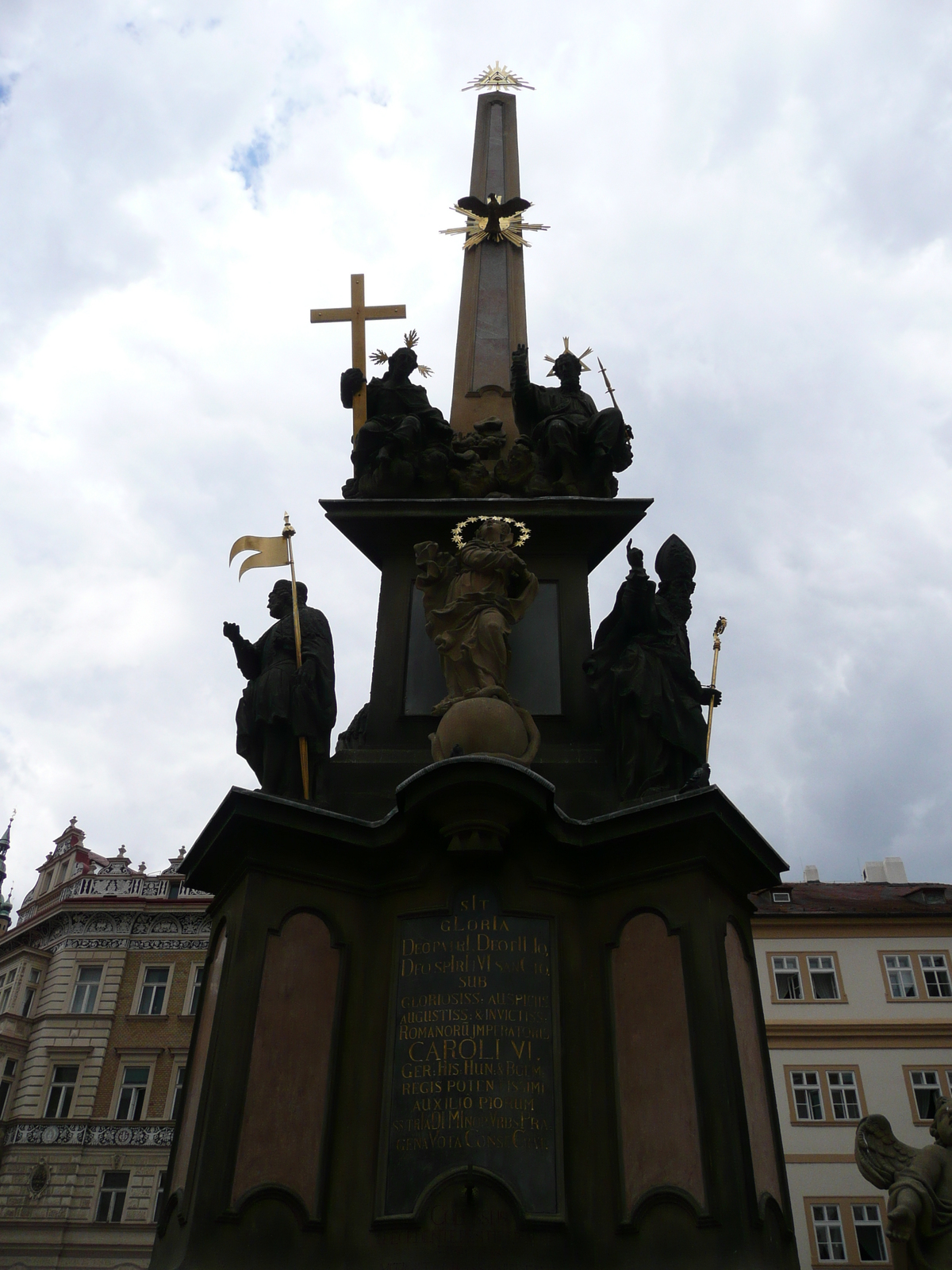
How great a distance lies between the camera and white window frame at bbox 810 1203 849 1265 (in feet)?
85.8

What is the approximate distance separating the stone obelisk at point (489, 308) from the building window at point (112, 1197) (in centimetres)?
2436

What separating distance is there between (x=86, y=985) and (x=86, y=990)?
15cm

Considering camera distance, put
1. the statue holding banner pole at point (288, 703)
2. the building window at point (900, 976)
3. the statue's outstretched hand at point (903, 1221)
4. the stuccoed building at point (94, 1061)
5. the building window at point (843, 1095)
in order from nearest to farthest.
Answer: the statue's outstretched hand at point (903, 1221), the statue holding banner pole at point (288, 703), the stuccoed building at point (94, 1061), the building window at point (843, 1095), the building window at point (900, 976)

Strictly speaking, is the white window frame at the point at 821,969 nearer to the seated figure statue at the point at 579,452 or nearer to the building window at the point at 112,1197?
the building window at the point at 112,1197

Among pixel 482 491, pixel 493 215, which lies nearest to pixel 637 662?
pixel 482 491

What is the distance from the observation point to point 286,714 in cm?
853

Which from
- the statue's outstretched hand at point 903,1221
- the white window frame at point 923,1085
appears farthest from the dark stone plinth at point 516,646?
the white window frame at point 923,1085

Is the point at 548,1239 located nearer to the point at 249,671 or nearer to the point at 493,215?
the point at 249,671

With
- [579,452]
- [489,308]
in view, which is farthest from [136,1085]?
[579,452]

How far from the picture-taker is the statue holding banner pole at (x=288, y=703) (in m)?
8.51

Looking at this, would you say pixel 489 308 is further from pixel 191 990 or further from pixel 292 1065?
pixel 191 990

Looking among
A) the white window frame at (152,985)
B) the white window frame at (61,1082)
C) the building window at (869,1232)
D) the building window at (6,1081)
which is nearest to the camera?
the building window at (869,1232)

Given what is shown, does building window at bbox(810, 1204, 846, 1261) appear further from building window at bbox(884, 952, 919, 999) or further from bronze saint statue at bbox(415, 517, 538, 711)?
bronze saint statue at bbox(415, 517, 538, 711)

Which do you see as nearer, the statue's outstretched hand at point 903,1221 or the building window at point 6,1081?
the statue's outstretched hand at point 903,1221
